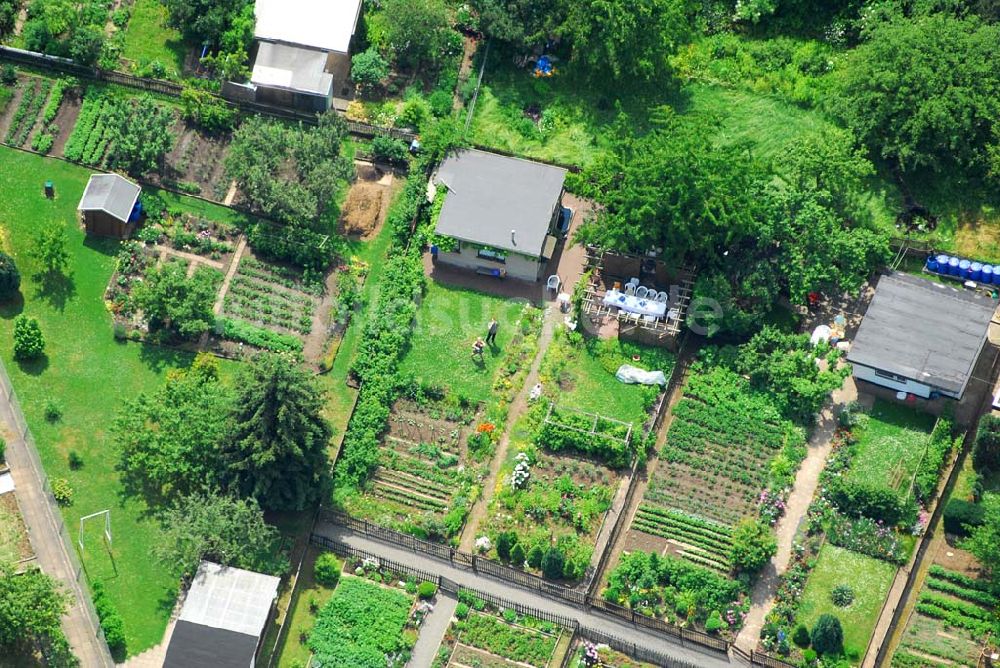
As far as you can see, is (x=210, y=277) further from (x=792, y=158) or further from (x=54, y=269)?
(x=792, y=158)

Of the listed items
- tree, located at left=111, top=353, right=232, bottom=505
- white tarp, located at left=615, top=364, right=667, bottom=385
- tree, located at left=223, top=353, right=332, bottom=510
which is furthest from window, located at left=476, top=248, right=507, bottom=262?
tree, located at left=111, top=353, right=232, bottom=505

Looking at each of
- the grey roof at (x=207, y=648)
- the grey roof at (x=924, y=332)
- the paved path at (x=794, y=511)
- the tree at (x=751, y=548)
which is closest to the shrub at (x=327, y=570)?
the grey roof at (x=207, y=648)

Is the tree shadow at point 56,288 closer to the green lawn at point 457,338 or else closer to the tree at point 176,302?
the tree at point 176,302

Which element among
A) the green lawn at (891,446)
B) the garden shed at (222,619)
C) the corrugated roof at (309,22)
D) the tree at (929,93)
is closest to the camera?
the garden shed at (222,619)

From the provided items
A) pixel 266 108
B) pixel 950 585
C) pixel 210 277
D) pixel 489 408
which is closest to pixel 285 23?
pixel 266 108

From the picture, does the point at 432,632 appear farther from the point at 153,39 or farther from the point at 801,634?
the point at 153,39

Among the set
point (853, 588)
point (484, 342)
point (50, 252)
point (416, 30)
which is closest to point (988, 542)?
point (853, 588)

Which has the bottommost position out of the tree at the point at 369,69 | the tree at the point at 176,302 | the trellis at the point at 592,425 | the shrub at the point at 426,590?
the shrub at the point at 426,590
